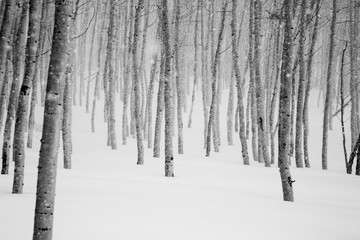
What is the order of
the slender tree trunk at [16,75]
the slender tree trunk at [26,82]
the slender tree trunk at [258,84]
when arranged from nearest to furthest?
the slender tree trunk at [26,82] → the slender tree trunk at [16,75] → the slender tree trunk at [258,84]

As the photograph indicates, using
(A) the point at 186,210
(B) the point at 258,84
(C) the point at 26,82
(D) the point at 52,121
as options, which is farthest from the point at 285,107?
(B) the point at 258,84

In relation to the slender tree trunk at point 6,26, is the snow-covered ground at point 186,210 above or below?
below

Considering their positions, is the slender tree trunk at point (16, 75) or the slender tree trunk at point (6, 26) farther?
the slender tree trunk at point (16, 75)

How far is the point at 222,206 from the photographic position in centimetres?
410

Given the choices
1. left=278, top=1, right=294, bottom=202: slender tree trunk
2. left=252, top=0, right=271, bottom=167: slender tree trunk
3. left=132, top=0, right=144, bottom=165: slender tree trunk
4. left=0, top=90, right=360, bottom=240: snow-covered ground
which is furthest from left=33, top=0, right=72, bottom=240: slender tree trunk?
left=252, top=0, right=271, bottom=167: slender tree trunk

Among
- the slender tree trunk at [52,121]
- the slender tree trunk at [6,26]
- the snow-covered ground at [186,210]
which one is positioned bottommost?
the snow-covered ground at [186,210]

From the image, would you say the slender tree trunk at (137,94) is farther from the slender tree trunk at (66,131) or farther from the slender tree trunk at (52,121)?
the slender tree trunk at (52,121)

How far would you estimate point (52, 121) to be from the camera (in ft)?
7.88

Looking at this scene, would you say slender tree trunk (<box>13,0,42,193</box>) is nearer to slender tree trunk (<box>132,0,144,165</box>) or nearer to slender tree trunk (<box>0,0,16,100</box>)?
slender tree trunk (<box>0,0,16,100</box>)

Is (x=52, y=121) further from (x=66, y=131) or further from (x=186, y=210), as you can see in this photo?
(x=66, y=131)

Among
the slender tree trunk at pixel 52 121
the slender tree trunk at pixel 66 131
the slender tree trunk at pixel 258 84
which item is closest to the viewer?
the slender tree trunk at pixel 52 121

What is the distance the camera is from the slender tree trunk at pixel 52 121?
2.28 meters

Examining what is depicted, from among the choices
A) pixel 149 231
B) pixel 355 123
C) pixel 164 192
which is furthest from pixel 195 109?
pixel 149 231

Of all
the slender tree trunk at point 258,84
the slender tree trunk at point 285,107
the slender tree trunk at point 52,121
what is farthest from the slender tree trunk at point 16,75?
the slender tree trunk at point 258,84
